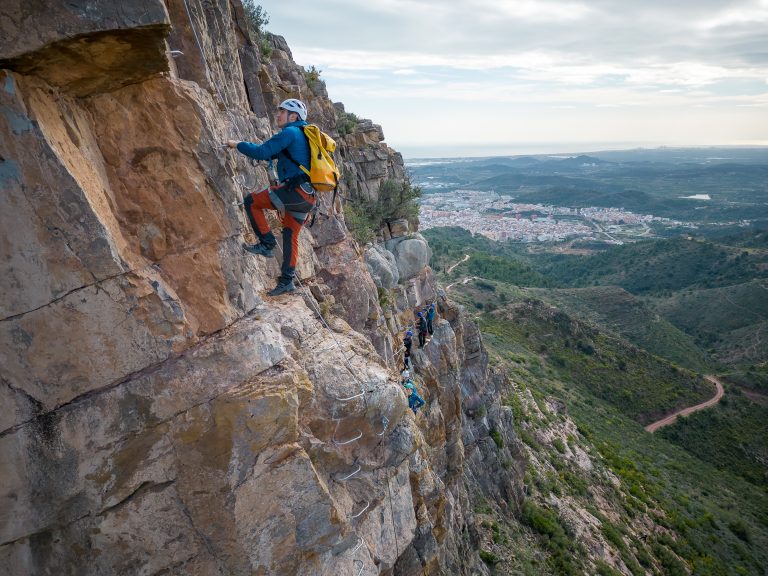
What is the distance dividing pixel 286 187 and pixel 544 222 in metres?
173

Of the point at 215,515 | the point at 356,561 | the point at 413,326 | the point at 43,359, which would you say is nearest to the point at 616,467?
the point at 413,326

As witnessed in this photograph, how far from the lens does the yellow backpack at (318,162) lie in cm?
589

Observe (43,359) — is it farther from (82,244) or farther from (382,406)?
(382,406)

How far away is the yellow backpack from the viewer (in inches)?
232

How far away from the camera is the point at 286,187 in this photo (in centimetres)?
614

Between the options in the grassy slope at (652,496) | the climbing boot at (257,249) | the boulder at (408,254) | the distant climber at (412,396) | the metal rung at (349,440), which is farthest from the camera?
the grassy slope at (652,496)

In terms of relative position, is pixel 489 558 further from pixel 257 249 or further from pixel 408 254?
pixel 257 249

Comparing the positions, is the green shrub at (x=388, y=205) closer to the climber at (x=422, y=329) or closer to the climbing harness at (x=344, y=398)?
the climber at (x=422, y=329)

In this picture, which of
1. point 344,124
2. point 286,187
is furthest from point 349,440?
point 344,124

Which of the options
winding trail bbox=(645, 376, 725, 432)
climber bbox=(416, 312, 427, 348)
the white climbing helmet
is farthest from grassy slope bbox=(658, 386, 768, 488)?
the white climbing helmet

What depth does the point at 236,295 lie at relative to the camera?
5559mm

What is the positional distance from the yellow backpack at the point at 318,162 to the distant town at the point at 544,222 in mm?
123649

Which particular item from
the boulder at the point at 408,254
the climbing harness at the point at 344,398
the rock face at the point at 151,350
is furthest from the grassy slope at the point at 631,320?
the rock face at the point at 151,350

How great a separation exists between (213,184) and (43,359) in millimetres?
2598
